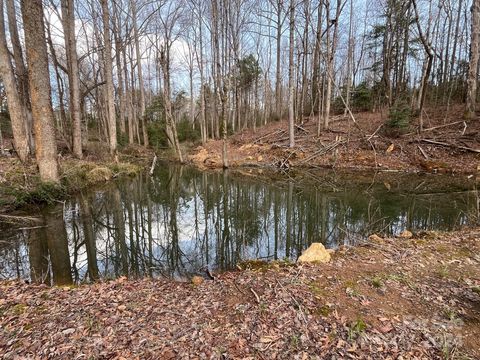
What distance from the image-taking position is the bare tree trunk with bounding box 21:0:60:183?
22.0ft

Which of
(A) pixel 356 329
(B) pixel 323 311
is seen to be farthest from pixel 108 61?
(A) pixel 356 329

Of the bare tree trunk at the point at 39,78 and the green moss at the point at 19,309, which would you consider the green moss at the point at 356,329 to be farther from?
the bare tree trunk at the point at 39,78

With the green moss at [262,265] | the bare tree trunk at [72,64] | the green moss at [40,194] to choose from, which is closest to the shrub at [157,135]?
the bare tree trunk at [72,64]

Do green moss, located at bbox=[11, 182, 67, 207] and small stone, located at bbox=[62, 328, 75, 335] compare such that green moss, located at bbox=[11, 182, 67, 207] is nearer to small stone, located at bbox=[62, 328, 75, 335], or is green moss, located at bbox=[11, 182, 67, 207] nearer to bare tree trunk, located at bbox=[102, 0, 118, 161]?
bare tree trunk, located at bbox=[102, 0, 118, 161]

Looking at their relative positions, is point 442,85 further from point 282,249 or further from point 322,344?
point 322,344

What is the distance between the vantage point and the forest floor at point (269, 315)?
2.55 metres

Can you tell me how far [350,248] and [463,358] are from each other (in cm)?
290

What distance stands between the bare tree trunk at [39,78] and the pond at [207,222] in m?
1.91

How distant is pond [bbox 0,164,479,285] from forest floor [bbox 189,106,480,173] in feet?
7.64

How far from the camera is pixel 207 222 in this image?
800cm

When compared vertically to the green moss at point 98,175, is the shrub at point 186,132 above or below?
above

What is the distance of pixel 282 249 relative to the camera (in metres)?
6.06

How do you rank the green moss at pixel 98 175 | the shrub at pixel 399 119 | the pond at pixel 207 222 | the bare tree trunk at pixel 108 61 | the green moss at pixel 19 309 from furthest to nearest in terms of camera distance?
the shrub at pixel 399 119 < the bare tree trunk at pixel 108 61 < the green moss at pixel 98 175 < the pond at pixel 207 222 < the green moss at pixel 19 309

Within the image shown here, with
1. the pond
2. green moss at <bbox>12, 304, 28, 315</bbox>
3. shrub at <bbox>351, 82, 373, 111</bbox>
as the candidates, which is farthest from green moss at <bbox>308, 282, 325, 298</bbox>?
shrub at <bbox>351, 82, 373, 111</bbox>
